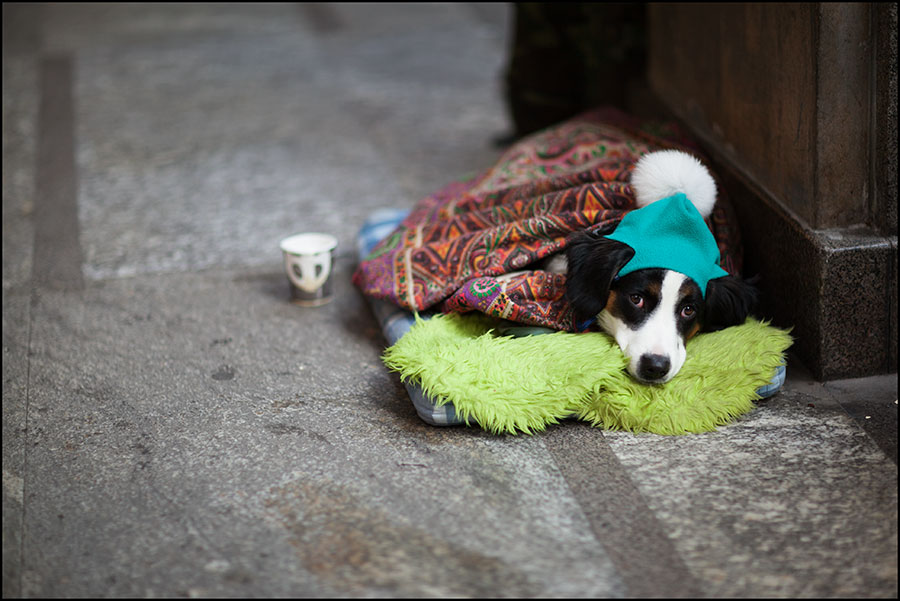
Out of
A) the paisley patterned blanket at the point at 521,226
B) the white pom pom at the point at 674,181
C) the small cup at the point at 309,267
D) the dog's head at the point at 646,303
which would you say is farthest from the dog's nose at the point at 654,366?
the small cup at the point at 309,267

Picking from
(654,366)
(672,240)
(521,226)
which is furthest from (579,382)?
(521,226)

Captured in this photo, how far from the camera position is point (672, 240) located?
241 cm

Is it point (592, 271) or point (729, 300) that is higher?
point (592, 271)

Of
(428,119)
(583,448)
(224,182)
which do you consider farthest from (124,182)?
(583,448)

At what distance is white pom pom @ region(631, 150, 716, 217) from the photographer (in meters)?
2.59

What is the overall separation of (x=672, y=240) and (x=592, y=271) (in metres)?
0.21

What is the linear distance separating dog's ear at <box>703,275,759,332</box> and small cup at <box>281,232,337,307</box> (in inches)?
49.6

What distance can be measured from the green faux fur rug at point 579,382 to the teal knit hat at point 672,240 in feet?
0.72

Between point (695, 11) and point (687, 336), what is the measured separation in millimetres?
1536

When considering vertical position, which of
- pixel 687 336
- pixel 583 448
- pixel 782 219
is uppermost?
pixel 782 219

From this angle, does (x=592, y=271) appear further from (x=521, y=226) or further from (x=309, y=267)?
(x=309, y=267)

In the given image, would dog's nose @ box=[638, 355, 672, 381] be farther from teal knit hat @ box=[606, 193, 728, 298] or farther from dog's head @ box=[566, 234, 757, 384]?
teal knit hat @ box=[606, 193, 728, 298]

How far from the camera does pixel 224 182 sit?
14.2ft

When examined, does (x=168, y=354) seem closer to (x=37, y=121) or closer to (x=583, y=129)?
(x=583, y=129)
